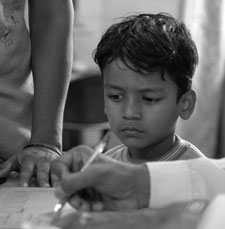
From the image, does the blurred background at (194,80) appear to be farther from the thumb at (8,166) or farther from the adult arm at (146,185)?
the adult arm at (146,185)

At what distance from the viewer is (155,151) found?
5.22 ft

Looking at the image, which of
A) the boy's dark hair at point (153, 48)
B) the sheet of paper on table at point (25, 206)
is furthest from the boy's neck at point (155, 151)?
the sheet of paper on table at point (25, 206)

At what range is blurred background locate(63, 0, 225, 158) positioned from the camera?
4160 mm

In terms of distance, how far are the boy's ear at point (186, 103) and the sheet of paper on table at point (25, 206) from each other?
1.46 feet

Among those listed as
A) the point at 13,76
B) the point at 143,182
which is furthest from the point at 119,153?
the point at 143,182

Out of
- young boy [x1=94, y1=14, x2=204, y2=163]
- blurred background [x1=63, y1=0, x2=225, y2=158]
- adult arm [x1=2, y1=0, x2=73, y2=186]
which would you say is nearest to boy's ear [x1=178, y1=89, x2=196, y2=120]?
young boy [x1=94, y1=14, x2=204, y2=163]

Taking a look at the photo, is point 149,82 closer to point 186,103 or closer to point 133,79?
point 133,79

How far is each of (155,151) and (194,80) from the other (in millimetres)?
2689

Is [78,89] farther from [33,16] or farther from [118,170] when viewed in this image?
[118,170]

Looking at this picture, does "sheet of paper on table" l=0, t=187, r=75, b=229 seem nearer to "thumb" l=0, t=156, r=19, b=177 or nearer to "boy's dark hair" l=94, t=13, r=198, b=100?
"thumb" l=0, t=156, r=19, b=177

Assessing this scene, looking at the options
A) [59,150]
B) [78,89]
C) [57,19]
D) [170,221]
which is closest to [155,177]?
[170,221]

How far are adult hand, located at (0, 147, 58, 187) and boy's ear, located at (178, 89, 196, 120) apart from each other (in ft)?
1.04

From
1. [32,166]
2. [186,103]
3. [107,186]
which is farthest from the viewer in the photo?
[186,103]

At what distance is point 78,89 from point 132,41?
2.82 m
